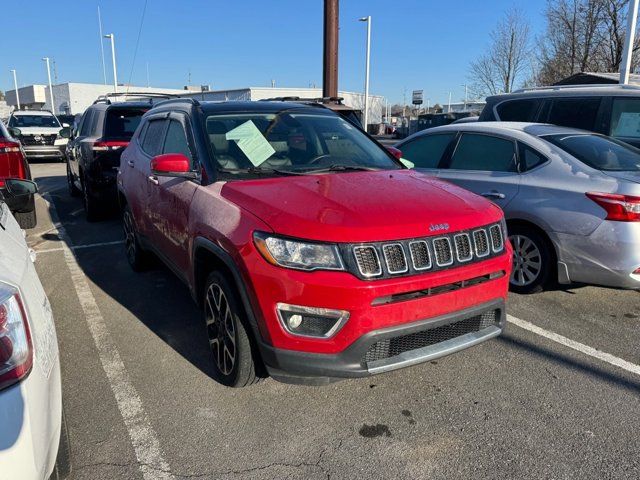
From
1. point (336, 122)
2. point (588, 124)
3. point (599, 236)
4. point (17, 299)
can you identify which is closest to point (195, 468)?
point (17, 299)

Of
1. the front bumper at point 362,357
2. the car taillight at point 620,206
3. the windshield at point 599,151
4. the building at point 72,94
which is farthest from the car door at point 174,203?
the building at point 72,94

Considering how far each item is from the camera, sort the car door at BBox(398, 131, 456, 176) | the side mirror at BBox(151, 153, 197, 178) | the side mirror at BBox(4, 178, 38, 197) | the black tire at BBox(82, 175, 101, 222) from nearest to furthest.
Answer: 1. the side mirror at BBox(4, 178, 38, 197)
2. the side mirror at BBox(151, 153, 197, 178)
3. the car door at BBox(398, 131, 456, 176)
4. the black tire at BBox(82, 175, 101, 222)

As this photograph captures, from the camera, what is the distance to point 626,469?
8.07 ft

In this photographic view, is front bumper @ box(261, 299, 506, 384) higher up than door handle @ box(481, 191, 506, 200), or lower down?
lower down

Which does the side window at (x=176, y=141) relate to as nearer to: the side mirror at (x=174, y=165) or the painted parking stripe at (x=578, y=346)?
the side mirror at (x=174, y=165)

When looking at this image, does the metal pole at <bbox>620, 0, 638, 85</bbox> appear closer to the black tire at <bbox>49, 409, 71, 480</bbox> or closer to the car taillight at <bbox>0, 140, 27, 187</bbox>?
the car taillight at <bbox>0, 140, 27, 187</bbox>

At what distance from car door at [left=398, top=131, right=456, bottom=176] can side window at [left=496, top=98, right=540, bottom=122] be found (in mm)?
2146

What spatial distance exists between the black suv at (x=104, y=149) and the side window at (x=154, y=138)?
2838 millimetres

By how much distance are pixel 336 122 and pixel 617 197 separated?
7.57 ft

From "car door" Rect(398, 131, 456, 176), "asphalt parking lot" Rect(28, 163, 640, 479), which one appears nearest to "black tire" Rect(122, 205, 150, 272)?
"asphalt parking lot" Rect(28, 163, 640, 479)

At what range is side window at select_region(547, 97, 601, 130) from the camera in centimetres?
682

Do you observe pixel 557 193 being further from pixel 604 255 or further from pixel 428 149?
pixel 428 149

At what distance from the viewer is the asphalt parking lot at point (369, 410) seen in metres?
2.53

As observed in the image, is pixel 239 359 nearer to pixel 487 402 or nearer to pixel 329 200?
pixel 329 200
